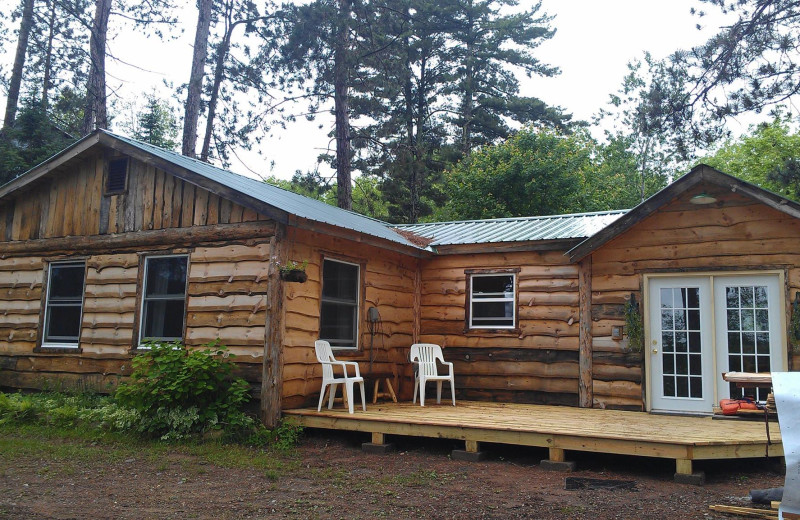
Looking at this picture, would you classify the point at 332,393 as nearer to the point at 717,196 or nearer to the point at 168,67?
the point at 717,196

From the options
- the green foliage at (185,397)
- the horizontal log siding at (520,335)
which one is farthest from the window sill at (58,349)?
the horizontal log siding at (520,335)

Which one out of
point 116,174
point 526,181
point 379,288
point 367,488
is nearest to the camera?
point 367,488

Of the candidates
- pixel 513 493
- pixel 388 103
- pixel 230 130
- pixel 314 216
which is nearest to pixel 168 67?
pixel 230 130

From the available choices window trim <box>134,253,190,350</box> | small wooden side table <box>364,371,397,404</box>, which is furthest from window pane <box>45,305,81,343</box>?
small wooden side table <box>364,371,397,404</box>

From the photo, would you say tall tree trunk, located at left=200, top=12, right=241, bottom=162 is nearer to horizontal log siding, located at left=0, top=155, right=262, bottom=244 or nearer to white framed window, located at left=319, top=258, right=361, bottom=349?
horizontal log siding, located at left=0, top=155, right=262, bottom=244

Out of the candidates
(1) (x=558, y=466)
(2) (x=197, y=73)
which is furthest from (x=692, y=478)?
(2) (x=197, y=73)

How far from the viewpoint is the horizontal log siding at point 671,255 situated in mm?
8432

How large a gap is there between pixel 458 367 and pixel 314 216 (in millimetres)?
3645

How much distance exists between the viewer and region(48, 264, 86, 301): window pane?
393 inches

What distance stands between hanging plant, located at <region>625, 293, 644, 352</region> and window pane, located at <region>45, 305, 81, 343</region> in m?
7.94

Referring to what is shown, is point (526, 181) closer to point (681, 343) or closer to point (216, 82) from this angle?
point (216, 82)

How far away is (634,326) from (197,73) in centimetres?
1381

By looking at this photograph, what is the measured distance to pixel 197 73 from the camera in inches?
709

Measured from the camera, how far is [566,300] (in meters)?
9.87
